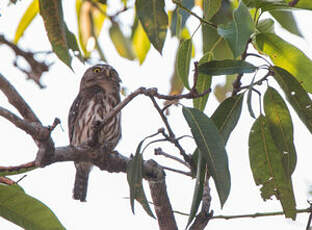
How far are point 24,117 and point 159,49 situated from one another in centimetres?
64

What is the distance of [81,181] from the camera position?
5051 millimetres

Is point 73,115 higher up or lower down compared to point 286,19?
higher up

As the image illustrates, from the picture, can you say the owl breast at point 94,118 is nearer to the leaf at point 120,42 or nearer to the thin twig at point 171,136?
the leaf at point 120,42

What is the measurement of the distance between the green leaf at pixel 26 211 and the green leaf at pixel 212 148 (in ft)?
2.07

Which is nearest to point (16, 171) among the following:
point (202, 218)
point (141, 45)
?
point (202, 218)

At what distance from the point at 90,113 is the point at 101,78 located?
0.81 m

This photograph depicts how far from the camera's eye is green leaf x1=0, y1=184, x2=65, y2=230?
211 cm

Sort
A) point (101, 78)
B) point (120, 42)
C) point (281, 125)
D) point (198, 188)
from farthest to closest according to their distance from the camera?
1. point (101, 78)
2. point (120, 42)
3. point (281, 125)
4. point (198, 188)

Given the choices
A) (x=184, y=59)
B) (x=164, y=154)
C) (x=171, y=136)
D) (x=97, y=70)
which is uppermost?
(x=97, y=70)

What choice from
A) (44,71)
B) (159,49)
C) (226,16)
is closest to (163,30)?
(159,49)

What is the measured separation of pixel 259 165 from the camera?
2.58 m

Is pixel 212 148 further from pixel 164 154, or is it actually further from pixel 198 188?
pixel 164 154

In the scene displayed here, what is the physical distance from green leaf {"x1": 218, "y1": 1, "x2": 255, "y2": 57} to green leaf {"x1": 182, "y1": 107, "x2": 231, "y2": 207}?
0.41 m

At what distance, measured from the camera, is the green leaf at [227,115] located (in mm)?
2387
